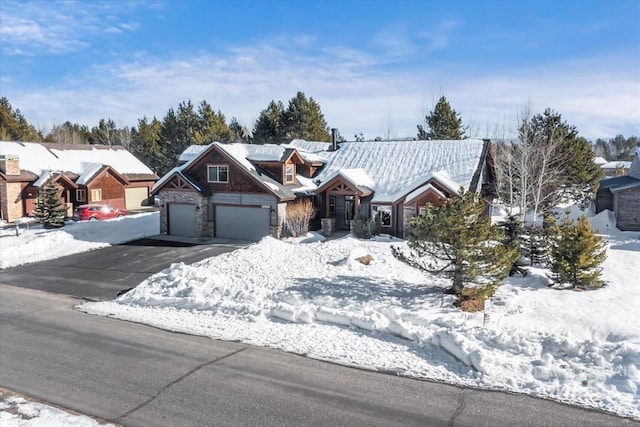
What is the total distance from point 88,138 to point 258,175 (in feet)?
198

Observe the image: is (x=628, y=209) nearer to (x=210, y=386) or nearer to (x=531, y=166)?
(x=531, y=166)

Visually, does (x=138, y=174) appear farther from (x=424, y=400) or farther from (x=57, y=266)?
(x=424, y=400)

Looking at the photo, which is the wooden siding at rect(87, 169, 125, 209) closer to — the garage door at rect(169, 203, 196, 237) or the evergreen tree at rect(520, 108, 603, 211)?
the garage door at rect(169, 203, 196, 237)

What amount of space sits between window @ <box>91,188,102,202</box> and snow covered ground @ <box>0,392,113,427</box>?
32.9 m

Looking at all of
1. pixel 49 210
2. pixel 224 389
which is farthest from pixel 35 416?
pixel 49 210

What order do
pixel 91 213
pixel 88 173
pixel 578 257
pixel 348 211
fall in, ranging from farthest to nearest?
pixel 88 173, pixel 91 213, pixel 348 211, pixel 578 257

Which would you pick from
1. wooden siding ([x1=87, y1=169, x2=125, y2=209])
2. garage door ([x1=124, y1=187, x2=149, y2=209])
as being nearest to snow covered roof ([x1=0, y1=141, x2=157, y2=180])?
wooden siding ([x1=87, y1=169, x2=125, y2=209])

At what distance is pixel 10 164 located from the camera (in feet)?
118

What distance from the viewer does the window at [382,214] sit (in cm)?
2706

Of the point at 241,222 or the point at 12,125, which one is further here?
the point at 12,125

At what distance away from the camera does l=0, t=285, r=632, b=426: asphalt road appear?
26.6 ft

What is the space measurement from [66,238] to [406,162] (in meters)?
20.1

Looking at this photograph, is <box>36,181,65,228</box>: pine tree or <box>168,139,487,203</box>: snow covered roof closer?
<box>168,139,487,203</box>: snow covered roof

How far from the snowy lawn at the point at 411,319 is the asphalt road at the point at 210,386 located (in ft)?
1.96
